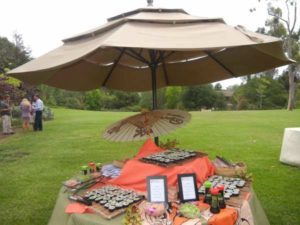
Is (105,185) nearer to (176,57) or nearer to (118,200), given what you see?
(118,200)

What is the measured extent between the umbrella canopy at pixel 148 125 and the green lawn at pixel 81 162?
1940mm

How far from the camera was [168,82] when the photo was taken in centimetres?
523

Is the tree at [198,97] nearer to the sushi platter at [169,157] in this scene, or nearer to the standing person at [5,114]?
the standing person at [5,114]

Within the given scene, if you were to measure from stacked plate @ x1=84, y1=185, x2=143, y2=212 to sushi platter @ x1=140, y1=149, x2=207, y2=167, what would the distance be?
1.17 feet

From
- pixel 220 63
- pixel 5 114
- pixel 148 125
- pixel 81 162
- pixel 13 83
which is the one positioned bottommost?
pixel 81 162

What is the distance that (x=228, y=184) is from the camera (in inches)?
105

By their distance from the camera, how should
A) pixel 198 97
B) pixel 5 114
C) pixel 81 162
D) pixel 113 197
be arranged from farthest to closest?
pixel 198 97 → pixel 5 114 → pixel 81 162 → pixel 113 197

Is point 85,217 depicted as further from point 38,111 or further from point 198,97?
point 198,97

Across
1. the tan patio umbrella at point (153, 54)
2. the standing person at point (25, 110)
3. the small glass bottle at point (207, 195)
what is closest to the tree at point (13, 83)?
the standing person at point (25, 110)

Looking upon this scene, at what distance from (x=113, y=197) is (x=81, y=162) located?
18.6 ft

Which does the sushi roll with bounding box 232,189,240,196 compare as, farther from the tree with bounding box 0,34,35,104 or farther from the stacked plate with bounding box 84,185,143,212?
the tree with bounding box 0,34,35,104

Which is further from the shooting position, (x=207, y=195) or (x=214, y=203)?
(x=207, y=195)

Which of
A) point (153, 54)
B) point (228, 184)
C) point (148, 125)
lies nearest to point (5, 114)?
point (153, 54)

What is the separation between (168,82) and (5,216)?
3108mm
